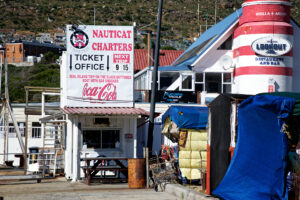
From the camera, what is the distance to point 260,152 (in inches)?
519

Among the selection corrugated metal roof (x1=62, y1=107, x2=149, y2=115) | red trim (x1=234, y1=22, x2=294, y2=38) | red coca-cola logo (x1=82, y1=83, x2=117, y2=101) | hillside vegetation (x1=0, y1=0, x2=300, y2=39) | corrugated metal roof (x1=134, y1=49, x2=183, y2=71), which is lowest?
corrugated metal roof (x1=62, y1=107, x2=149, y2=115)

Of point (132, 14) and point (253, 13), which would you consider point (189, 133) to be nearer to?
point (253, 13)

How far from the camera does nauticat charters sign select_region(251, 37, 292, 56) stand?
3369 cm

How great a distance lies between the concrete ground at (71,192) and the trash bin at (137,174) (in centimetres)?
32

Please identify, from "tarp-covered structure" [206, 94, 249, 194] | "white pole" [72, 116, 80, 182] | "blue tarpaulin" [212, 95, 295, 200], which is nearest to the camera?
"blue tarpaulin" [212, 95, 295, 200]

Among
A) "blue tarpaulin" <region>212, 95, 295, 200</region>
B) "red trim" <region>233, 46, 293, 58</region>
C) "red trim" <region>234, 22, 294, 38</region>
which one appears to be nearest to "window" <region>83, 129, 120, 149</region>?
"blue tarpaulin" <region>212, 95, 295, 200</region>

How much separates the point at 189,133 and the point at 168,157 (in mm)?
2023

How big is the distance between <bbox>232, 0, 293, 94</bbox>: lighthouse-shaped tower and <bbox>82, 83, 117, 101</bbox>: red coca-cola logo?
13.9 metres

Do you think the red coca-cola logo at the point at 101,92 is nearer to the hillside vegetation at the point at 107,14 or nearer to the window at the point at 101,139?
the window at the point at 101,139

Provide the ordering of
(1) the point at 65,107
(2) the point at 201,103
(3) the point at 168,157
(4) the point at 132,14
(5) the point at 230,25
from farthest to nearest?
(4) the point at 132,14 < (5) the point at 230,25 < (2) the point at 201,103 < (1) the point at 65,107 < (3) the point at 168,157

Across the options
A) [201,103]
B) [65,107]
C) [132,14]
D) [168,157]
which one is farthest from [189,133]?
[132,14]

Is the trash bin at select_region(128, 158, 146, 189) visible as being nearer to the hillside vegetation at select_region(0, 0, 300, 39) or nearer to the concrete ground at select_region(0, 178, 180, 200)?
the concrete ground at select_region(0, 178, 180, 200)

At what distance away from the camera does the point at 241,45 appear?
35125mm

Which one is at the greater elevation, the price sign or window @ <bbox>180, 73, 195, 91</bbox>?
window @ <bbox>180, 73, 195, 91</bbox>
